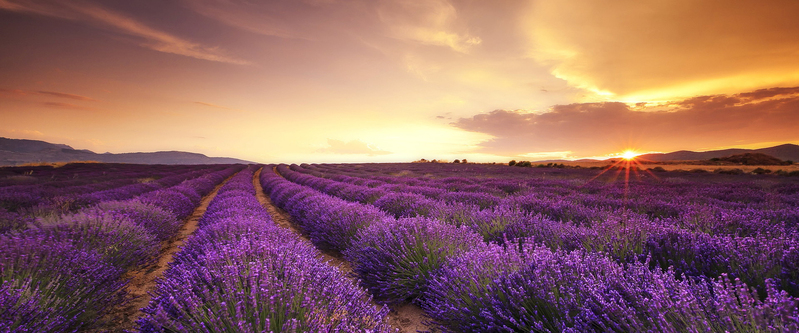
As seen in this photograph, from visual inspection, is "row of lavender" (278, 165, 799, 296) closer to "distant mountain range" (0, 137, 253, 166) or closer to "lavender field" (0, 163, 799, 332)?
"lavender field" (0, 163, 799, 332)

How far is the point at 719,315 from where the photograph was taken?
1.22 metres

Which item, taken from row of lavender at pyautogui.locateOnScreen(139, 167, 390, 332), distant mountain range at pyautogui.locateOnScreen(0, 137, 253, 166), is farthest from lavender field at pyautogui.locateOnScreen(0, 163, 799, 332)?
distant mountain range at pyautogui.locateOnScreen(0, 137, 253, 166)

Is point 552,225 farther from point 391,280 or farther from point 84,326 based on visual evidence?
point 84,326

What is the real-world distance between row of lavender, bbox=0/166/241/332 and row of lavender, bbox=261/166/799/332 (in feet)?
7.77

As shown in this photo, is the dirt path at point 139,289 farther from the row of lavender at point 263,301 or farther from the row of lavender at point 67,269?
the row of lavender at point 263,301

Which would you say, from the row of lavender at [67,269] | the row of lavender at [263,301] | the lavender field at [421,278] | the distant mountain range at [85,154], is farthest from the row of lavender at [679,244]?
the distant mountain range at [85,154]

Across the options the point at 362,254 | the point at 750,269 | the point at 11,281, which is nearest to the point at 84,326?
the point at 11,281

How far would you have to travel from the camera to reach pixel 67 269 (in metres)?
2.46

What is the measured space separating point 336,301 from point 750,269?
8.86 ft

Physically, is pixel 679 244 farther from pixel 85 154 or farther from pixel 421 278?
pixel 85 154

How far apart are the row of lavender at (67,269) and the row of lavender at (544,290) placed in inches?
93.2

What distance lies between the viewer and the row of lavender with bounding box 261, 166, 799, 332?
1.18m

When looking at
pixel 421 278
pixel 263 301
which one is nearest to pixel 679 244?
pixel 421 278

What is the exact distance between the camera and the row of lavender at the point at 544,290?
1185 millimetres
